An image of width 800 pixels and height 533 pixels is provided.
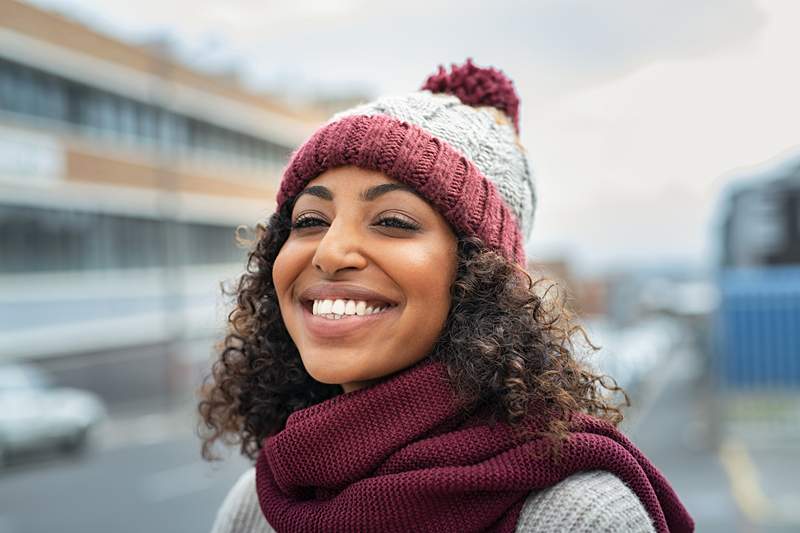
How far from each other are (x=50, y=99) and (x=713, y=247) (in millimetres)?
15283

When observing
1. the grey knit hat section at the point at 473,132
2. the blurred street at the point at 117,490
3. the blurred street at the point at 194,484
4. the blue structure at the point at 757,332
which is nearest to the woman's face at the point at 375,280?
the grey knit hat section at the point at 473,132

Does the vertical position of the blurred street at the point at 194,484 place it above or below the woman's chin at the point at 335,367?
below

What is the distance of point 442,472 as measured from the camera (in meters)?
1.46

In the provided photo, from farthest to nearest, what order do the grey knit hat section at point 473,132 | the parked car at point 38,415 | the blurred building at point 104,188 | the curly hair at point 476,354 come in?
the blurred building at point 104,188 < the parked car at point 38,415 < the grey knit hat section at point 473,132 < the curly hair at point 476,354

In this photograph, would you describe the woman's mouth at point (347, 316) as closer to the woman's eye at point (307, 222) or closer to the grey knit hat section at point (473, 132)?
the woman's eye at point (307, 222)

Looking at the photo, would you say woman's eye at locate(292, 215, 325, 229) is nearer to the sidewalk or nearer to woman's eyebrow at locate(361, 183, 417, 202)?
woman's eyebrow at locate(361, 183, 417, 202)

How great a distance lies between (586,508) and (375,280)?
0.53m

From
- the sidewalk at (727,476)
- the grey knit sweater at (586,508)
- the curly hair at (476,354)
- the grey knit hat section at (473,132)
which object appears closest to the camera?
the grey knit sweater at (586,508)

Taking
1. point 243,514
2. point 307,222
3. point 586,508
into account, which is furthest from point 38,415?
point 586,508

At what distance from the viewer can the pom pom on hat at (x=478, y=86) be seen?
1.82 m

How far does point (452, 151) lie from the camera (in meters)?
1.63

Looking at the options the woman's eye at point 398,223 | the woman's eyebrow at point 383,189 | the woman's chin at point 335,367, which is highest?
the woman's eyebrow at point 383,189

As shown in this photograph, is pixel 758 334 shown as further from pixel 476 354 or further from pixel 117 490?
pixel 476 354

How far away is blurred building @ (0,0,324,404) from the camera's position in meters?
18.2
